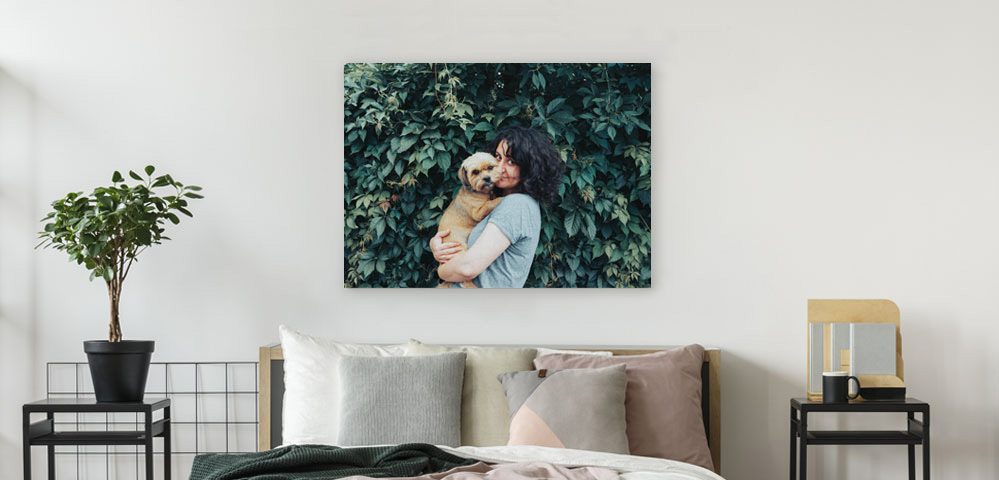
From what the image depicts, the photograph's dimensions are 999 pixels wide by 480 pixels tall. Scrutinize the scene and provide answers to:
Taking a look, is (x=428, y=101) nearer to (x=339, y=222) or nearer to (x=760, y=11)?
(x=339, y=222)

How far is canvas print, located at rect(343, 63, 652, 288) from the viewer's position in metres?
3.55

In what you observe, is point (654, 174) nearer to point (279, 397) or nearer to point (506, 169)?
point (506, 169)

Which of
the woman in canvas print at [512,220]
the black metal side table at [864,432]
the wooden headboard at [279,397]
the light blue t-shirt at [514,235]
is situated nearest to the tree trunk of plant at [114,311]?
the wooden headboard at [279,397]

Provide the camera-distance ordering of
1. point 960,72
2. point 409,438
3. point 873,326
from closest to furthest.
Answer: point 409,438
point 873,326
point 960,72

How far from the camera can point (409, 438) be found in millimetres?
2988

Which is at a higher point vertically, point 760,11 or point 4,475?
Result: point 760,11

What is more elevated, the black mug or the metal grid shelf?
the black mug

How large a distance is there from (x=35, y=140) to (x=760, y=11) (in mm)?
3123

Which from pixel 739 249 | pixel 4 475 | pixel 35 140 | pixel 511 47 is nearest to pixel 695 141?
pixel 739 249

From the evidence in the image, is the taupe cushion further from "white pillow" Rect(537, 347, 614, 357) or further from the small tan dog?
the small tan dog

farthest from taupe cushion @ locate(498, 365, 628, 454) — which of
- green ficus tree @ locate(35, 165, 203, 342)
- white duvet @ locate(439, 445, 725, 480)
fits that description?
green ficus tree @ locate(35, 165, 203, 342)

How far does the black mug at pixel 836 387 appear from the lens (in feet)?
10.7

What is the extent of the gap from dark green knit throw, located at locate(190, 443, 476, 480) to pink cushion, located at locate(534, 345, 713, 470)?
Result: 0.72 metres

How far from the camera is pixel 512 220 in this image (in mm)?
3553
